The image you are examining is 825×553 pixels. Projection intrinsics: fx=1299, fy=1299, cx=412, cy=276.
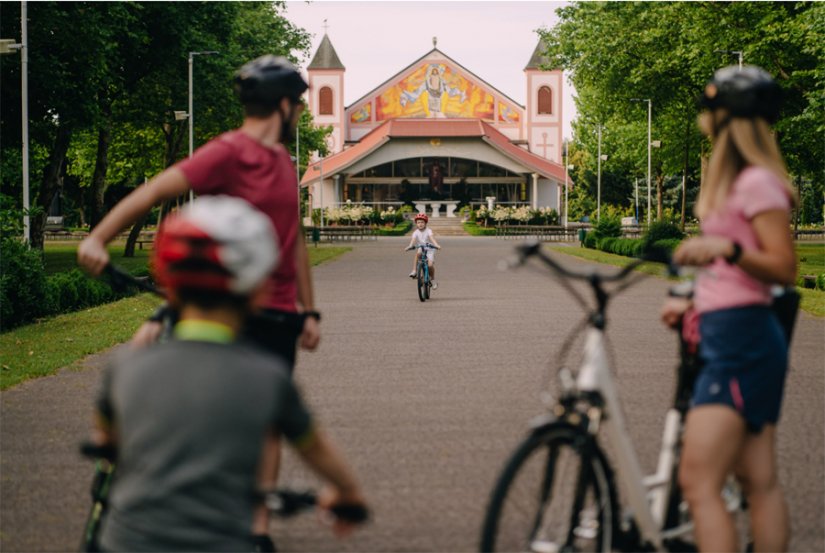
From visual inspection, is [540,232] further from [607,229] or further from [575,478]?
[575,478]

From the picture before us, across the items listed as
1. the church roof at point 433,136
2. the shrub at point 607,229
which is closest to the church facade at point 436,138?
the church roof at point 433,136

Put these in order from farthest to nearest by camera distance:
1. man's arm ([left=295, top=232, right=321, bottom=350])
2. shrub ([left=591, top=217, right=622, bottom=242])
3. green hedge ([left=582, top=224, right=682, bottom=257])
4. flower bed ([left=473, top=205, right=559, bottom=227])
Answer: flower bed ([left=473, top=205, right=559, bottom=227])
shrub ([left=591, top=217, right=622, bottom=242])
green hedge ([left=582, top=224, right=682, bottom=257])
man's arm ([left=295, top=232, right=321, bottom=350])

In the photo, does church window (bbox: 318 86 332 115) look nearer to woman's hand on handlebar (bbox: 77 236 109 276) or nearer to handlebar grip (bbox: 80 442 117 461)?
woman's hand on handlebar (bbox: 77 236 109 276)

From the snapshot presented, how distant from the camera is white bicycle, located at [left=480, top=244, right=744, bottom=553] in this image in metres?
3.97

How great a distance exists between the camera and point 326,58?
354ft

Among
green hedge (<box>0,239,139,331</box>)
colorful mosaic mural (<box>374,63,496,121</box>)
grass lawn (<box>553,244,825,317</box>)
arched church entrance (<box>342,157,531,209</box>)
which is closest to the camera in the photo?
green hedge (<box>0,239,139,331</box>)

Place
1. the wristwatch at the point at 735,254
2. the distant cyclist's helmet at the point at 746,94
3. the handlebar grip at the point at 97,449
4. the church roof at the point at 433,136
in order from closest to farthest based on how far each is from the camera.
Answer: the handlebar grip at the point at 97,449
the wristwatch at the point at 735,254
the distant cyclist's helmet at the point at 746,94
the church roof at the point at 433,136

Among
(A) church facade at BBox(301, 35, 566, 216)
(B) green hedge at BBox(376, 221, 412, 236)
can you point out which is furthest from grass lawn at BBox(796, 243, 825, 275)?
(A) church facade at BBox(301, 35, 566, 216)

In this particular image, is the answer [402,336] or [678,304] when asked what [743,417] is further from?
[402,336]

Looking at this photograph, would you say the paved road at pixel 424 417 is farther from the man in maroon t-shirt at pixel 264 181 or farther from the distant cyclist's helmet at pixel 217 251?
the distant cyclist's helmet at pixel 217 251

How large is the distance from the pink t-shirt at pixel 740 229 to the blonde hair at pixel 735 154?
3cm

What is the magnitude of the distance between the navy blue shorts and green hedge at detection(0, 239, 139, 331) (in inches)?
535

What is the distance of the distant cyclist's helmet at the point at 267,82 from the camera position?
4.67 m

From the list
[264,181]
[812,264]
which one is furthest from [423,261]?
[812,264]
